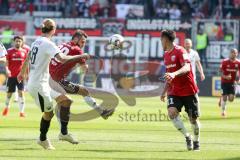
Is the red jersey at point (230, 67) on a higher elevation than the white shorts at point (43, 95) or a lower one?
lower

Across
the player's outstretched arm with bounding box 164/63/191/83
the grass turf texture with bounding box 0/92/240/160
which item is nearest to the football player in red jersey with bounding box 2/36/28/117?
the grass turf texture with bounding box 0/92/240/160

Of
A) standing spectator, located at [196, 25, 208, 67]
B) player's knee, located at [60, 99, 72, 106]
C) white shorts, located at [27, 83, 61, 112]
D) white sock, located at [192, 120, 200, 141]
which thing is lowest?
standing spectator, located at [196, 25, 208, 67]

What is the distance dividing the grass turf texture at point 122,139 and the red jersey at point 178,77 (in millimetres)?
1102

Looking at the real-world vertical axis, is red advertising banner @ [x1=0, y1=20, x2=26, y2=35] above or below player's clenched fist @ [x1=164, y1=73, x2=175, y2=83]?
below

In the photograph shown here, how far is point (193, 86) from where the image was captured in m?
15.0

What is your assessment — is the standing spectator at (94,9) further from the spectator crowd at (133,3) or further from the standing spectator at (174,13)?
the standing spectator at (174,13)

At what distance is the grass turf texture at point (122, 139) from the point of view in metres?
13.8

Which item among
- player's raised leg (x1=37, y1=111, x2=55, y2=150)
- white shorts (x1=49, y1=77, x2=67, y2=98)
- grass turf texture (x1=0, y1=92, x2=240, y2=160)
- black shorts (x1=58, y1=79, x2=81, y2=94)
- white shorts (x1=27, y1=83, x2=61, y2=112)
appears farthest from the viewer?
black shorts (x1=58, y1=79, x2=81, y2=94)

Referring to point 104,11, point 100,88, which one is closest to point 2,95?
point 100,88

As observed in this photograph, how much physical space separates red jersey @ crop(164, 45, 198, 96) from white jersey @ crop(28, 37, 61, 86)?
7.20ft

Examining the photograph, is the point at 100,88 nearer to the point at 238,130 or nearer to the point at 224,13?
the point at 224,13

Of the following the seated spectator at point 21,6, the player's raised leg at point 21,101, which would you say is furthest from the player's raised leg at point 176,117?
the seated spectator at point 21,6

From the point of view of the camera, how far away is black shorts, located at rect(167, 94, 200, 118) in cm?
1490

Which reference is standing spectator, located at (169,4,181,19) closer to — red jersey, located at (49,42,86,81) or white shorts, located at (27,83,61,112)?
red jersey, located at (49,42,86,81)
